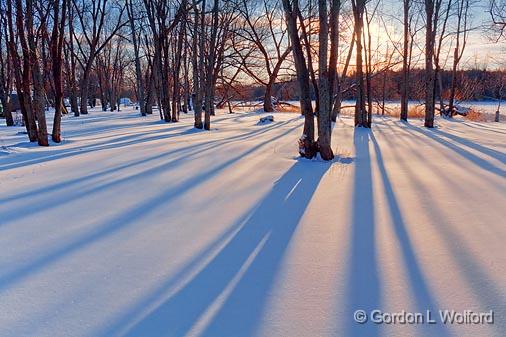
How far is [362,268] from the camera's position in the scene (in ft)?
7.88

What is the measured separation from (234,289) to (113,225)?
1541 mm

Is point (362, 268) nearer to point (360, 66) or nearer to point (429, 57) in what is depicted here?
point (360, 66)

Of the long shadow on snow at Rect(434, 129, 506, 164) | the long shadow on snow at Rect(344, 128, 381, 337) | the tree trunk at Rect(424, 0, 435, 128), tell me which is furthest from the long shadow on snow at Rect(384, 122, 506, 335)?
the tree trunk at Rect(424, 0, 435, 128)

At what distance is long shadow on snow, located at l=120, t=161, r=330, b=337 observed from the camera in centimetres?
182

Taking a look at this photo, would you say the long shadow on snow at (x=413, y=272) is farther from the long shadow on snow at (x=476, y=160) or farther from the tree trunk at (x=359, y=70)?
the tree trunk at (x=359, y=70)

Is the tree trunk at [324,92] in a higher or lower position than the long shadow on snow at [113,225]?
higher

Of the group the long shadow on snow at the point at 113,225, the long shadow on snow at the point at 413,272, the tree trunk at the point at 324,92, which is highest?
the tree trunk at the point at 324,92

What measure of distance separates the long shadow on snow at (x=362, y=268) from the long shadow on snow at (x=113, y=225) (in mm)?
1957

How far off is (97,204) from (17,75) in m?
7.70

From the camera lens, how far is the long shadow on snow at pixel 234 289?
5.97ft

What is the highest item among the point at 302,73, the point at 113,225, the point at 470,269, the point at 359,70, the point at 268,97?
the point at 359,70

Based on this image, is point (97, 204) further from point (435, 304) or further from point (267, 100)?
point (267, 100)

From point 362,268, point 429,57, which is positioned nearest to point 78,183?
point 362,268

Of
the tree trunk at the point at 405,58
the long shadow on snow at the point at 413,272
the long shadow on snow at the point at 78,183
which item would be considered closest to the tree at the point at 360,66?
the tree trunk at the point at 405,58
